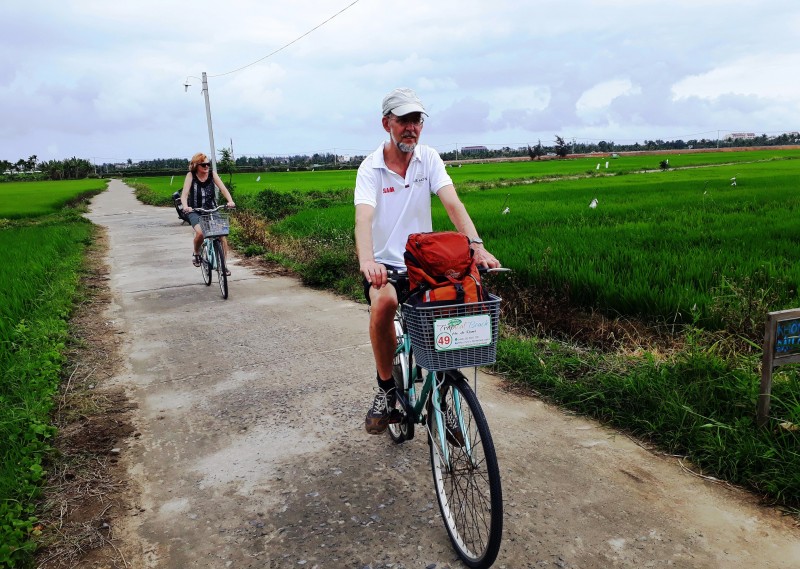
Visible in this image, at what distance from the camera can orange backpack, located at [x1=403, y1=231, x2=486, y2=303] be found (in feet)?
6.98

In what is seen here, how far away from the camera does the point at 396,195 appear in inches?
110

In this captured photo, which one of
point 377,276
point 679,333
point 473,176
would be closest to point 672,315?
point 679,333

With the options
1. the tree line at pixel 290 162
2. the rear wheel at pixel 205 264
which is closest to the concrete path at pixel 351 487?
the rear wheel at pixel 205 264

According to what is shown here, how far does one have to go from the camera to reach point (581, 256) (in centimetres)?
623

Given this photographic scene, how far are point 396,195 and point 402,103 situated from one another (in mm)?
444

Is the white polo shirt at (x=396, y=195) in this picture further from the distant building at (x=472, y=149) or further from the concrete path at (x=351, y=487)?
the distant building at (x=472, y=149)

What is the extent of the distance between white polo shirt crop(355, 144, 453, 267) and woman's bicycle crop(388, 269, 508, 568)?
0.29m

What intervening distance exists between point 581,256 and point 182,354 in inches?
163

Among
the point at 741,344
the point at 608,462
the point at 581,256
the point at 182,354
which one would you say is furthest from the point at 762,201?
the point at 182,354

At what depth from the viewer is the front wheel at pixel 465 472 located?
206 centimetres

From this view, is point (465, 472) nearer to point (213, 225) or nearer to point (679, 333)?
point (679, 333)

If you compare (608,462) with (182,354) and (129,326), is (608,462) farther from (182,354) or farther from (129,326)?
(129,326)

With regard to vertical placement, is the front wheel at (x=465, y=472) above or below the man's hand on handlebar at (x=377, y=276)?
below

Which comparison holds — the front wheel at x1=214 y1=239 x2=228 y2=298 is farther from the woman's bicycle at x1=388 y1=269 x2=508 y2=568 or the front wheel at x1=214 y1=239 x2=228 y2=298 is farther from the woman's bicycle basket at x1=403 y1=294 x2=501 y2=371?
the woman's bicycle basket at x1=403 y1=294 x2=501 y2=371
